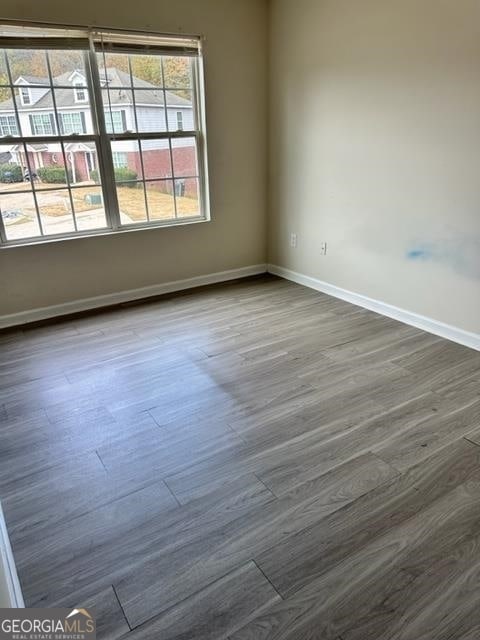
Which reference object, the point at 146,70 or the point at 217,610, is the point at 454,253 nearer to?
the point at 217,610

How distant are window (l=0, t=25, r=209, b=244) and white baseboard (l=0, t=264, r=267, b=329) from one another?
56 centimetres

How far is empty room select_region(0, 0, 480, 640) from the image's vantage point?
1.46 meters

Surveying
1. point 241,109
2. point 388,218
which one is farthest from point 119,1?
point 388,218

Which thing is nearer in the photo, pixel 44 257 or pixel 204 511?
pixel 204 511

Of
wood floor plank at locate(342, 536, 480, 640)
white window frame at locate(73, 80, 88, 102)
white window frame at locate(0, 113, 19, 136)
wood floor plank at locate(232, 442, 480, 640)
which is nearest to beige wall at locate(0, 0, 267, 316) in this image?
white window frame at locate(73, 80, 88, 102)

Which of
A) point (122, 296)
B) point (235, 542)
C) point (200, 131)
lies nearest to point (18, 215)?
point (122, 296)

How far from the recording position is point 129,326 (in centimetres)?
343

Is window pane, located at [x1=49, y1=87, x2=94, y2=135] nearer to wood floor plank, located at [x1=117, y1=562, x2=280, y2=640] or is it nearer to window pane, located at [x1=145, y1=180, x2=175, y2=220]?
window pane, located at [x1=145, y1=180, x2=175, y2=220]

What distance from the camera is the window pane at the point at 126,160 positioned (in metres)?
3.57

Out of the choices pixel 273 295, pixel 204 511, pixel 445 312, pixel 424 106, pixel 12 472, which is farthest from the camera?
pixel 273 295

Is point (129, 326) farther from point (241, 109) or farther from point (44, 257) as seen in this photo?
point (241, 109)

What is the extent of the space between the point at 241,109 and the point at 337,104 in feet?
3.22

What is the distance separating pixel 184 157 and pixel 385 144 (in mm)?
1728

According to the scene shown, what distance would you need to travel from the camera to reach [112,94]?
344 cm
